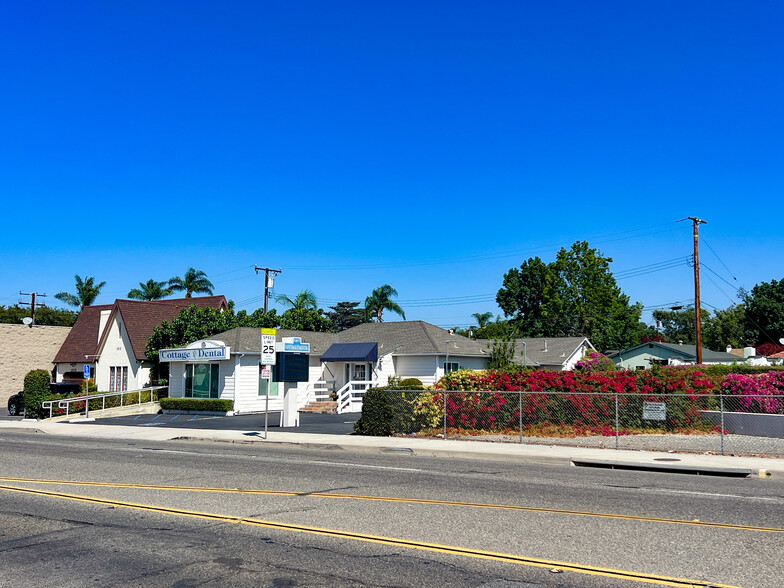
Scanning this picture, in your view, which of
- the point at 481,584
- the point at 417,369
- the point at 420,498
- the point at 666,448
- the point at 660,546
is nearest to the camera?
the point at 481,584

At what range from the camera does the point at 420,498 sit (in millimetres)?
11477

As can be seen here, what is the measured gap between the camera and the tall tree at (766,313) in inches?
3332

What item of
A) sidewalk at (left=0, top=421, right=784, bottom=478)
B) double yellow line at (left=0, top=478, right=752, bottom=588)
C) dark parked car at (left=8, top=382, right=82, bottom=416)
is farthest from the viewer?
dark parked car at (left=8, top=382, right=82, bottom=416)

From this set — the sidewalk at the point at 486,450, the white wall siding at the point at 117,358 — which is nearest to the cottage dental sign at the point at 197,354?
the white wall siding at the point at 117,358

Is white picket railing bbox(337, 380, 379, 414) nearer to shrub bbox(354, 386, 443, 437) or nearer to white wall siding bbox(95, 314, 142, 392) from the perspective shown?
shrub bbox(354, 386, 443, 437)

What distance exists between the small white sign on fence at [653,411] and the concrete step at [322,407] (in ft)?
61.5

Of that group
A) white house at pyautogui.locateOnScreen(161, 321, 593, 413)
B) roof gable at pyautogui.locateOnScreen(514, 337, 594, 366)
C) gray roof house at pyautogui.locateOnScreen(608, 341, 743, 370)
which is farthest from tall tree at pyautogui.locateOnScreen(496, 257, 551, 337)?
white house at pyautogui.locateOnScreen(161, 321, 593, 413)

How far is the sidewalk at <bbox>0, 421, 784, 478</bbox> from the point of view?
54.3 feet

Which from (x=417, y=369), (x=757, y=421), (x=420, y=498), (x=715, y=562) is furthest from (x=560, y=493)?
(x=417, y=369)

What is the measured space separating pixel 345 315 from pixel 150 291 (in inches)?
1104

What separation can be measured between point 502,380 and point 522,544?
56.6 feet

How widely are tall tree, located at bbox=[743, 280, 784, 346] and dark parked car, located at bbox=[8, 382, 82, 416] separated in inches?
3034

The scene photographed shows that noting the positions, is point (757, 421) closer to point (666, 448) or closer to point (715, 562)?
point (666, 448)

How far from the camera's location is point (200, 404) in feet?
121
